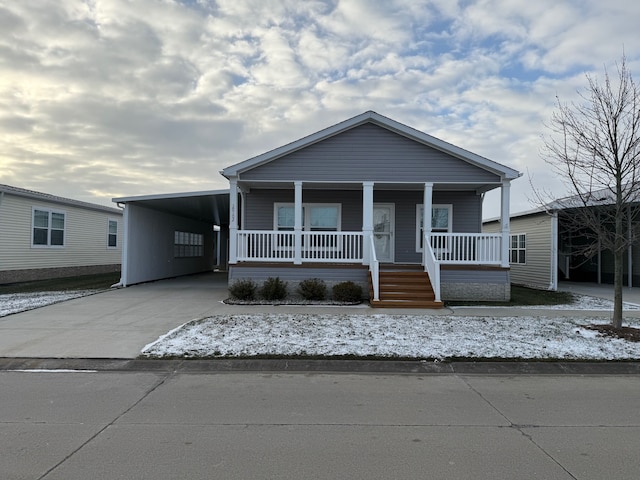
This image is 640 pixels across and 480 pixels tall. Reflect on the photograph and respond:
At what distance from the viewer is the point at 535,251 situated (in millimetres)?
19609

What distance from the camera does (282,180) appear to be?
13.8 m

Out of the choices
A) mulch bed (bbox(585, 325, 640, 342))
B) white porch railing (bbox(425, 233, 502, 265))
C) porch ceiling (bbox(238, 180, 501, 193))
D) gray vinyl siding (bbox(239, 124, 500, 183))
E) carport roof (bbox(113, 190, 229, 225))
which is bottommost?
mulch bed (bbox(585, 325, 640, 342))

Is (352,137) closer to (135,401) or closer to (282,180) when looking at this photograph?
(282,180)

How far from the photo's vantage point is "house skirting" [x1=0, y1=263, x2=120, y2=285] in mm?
17531

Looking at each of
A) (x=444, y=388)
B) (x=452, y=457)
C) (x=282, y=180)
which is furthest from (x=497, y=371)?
(x=282, y=180)

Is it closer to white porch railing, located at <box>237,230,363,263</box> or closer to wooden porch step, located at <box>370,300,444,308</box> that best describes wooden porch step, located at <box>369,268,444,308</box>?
wooden porch step, located at <box>370,300,444,308</box>

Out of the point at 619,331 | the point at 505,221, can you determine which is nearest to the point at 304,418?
the point at 619,331

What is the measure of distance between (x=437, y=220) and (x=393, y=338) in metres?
8.52

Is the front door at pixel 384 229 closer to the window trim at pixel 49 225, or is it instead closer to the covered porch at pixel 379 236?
the covered porch at pixel 379 236

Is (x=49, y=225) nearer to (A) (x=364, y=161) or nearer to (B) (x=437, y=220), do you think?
(A) (x=364, y=161)

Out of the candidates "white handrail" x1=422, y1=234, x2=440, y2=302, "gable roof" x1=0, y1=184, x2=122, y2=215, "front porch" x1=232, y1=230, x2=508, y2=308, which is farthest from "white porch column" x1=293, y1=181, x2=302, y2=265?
"gable roof" x1=0, y1=184, x2=122, y2=215

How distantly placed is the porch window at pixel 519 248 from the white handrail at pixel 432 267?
9.52 meters

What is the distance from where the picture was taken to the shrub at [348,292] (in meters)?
12.3

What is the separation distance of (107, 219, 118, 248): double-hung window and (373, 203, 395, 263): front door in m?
16.0
